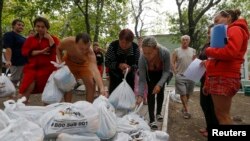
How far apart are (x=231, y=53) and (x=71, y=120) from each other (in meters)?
1.82

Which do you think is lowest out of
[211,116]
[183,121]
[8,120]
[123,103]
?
[183,121]

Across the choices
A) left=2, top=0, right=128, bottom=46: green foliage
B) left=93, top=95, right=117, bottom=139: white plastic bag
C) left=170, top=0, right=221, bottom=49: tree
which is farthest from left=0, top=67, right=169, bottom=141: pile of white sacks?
left=170, top=0, right=221, bottom=49: tree

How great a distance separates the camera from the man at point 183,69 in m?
6.81

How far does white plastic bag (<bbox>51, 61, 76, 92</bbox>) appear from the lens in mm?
4992

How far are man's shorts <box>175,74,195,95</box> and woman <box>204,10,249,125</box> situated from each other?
8.57 ft

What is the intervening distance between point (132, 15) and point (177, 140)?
82.2 feet

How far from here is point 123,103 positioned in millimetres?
4785

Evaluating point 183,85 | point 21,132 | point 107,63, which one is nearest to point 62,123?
point 21,132

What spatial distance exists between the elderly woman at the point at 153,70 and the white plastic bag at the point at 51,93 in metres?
1.13

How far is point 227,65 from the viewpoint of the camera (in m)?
3.96

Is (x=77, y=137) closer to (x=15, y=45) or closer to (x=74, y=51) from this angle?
(x=74, y=51)

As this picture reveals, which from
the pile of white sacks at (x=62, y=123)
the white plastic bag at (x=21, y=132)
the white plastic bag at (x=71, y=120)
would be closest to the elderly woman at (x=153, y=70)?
the pile of white sacks at (x=62, y=123)

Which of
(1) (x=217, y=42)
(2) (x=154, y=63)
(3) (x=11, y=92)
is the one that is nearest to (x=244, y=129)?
(1) (x=217, y=42)

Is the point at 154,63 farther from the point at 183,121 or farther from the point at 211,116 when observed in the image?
the point at 183,121
